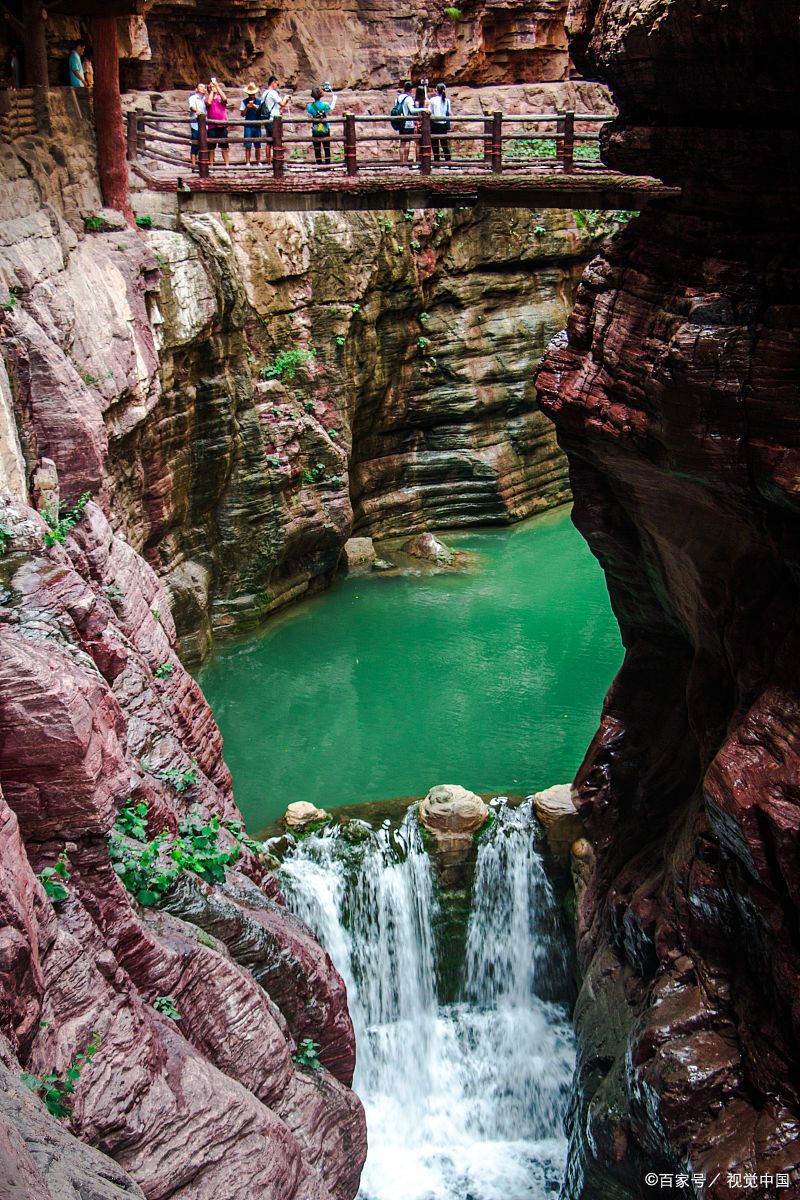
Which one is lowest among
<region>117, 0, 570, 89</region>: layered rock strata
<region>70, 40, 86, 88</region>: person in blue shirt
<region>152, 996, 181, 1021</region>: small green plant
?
<region>152, 996, 181, 1021</region>: small green plant

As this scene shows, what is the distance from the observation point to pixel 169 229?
17156mm

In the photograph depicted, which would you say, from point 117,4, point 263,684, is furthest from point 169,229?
point 263,684

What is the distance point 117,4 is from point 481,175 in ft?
18.4

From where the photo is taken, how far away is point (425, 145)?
58.5 feet

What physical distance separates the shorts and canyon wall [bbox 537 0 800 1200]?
10568 mm

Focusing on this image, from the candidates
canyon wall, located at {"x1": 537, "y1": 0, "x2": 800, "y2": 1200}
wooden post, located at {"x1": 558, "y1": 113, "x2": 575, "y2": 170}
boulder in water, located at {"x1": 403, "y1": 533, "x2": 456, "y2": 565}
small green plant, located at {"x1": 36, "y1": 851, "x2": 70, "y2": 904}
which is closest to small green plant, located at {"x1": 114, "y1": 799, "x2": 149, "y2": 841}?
small green plant, located at {"x1": 36, "y1": 851, "x2": 70, "y2": 904}

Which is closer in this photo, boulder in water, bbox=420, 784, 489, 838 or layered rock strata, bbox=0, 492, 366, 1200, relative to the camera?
layered rock strata, bbox=0, 492, 366, 1200

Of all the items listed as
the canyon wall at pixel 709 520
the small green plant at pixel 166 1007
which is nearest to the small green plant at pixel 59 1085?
the small green plant at pixel 166 1007

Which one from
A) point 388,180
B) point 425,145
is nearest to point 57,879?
point 388,180

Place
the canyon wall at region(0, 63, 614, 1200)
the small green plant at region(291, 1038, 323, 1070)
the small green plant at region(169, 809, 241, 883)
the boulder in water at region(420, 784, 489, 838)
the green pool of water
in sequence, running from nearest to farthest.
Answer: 1. the canyon wall at region(0, 63, 614, 1200)
2. the small green plant at region(291, 1038, 323, 1070)
3. the small green plant at region(169, 809, 241, 883)
4. the boulder in water at region(420, 784, 489, 838)
5. the green pool of water

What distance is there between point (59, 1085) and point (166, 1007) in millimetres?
1167

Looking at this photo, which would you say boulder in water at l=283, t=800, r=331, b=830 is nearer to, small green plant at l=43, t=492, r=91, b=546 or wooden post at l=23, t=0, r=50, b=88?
small green plant at l=43, t=492, r=91, b=546

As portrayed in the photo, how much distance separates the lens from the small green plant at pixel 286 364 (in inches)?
754

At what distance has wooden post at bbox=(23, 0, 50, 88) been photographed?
1419cm
